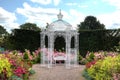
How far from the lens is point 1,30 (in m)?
43.8

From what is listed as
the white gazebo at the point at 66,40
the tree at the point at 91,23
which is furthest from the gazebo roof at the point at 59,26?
the tree at the point at 91,23

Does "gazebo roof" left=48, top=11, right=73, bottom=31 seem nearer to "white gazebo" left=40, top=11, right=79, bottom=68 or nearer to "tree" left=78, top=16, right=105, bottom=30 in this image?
"white gazebo" left=40, top=11, right=79, bottom=68

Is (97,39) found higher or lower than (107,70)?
higher

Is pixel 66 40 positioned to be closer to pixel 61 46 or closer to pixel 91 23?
pixel 61 46

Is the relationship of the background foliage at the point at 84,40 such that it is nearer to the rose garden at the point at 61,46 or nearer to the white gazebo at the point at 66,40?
the rose garden at the point at 61,46

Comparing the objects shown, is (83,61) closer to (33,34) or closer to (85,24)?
(33,34)

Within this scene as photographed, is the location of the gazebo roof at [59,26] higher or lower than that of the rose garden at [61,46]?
higher

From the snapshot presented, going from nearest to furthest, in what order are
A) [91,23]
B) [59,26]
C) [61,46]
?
[59,26]
[61,46]
[91,23]

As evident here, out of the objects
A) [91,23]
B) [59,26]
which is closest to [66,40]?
[59,26]

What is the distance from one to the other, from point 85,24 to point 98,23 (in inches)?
78.9

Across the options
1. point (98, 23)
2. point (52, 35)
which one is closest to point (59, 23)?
point (52, 35)

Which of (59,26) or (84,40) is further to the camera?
(84,40)

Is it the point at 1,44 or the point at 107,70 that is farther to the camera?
the point at 1,44

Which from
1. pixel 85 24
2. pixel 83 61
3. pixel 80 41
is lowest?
pixel 83 61
